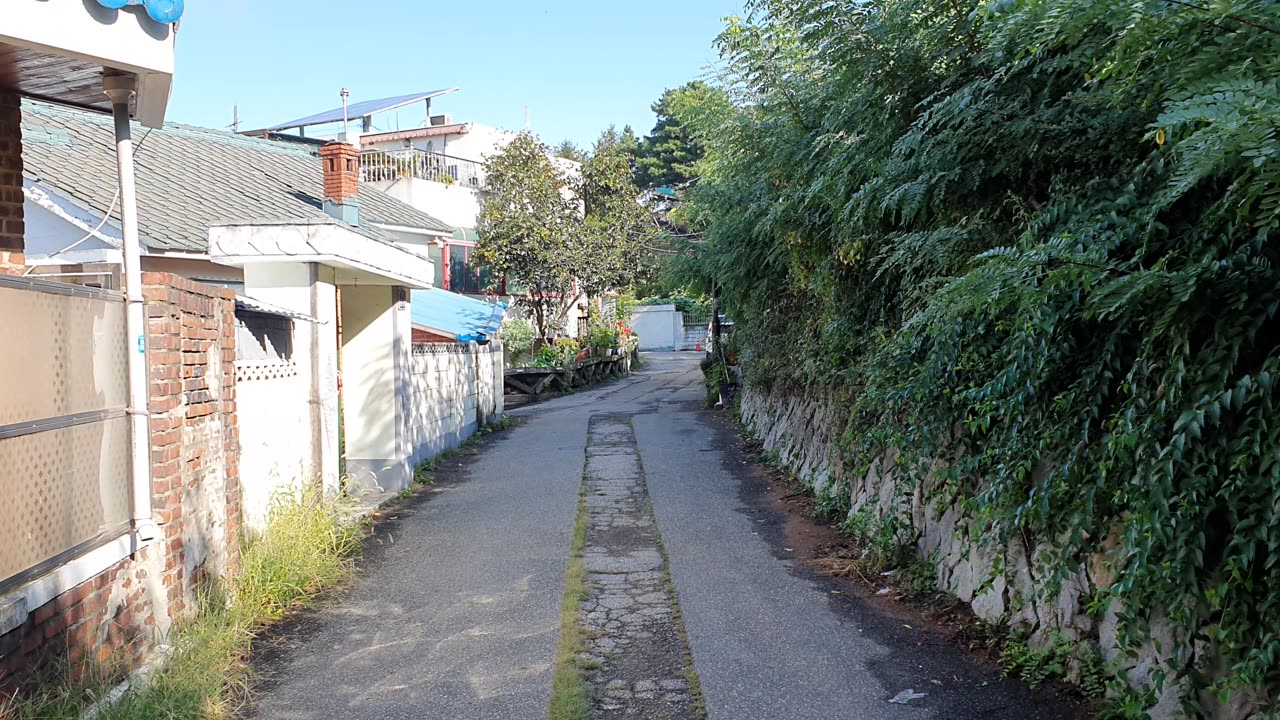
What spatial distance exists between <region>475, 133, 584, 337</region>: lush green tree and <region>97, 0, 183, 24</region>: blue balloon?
21.6 meters

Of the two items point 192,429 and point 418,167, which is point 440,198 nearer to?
point 418,167

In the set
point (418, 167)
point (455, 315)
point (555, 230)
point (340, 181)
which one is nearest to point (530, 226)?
point (555, 230)

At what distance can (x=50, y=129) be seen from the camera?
543 inches

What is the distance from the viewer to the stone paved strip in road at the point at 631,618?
15.7 feet

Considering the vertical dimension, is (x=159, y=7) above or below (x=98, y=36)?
above

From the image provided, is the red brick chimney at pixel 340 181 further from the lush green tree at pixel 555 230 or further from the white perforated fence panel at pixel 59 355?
the lush green tree at pixel 555 230

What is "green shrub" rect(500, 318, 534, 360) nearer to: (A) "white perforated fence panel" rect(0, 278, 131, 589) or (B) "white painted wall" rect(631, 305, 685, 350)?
(A) "white perforated fence panel" rect(0, 278, 131, 589)

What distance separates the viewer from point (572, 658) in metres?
5.38

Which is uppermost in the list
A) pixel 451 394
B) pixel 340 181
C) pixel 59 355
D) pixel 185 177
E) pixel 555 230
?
pixel 555 230

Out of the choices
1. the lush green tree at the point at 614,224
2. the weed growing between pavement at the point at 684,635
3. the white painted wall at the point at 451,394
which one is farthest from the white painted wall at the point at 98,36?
the lush green tree at the point at 614,224

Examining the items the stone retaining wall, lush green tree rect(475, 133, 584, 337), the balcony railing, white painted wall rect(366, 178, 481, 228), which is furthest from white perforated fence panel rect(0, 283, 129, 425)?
white painted wall rect(366, 178, 481, 228)

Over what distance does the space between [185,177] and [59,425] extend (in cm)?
1223

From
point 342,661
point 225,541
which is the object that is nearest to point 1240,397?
point 342,661

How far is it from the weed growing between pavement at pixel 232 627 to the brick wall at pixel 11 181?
2.37 meters
